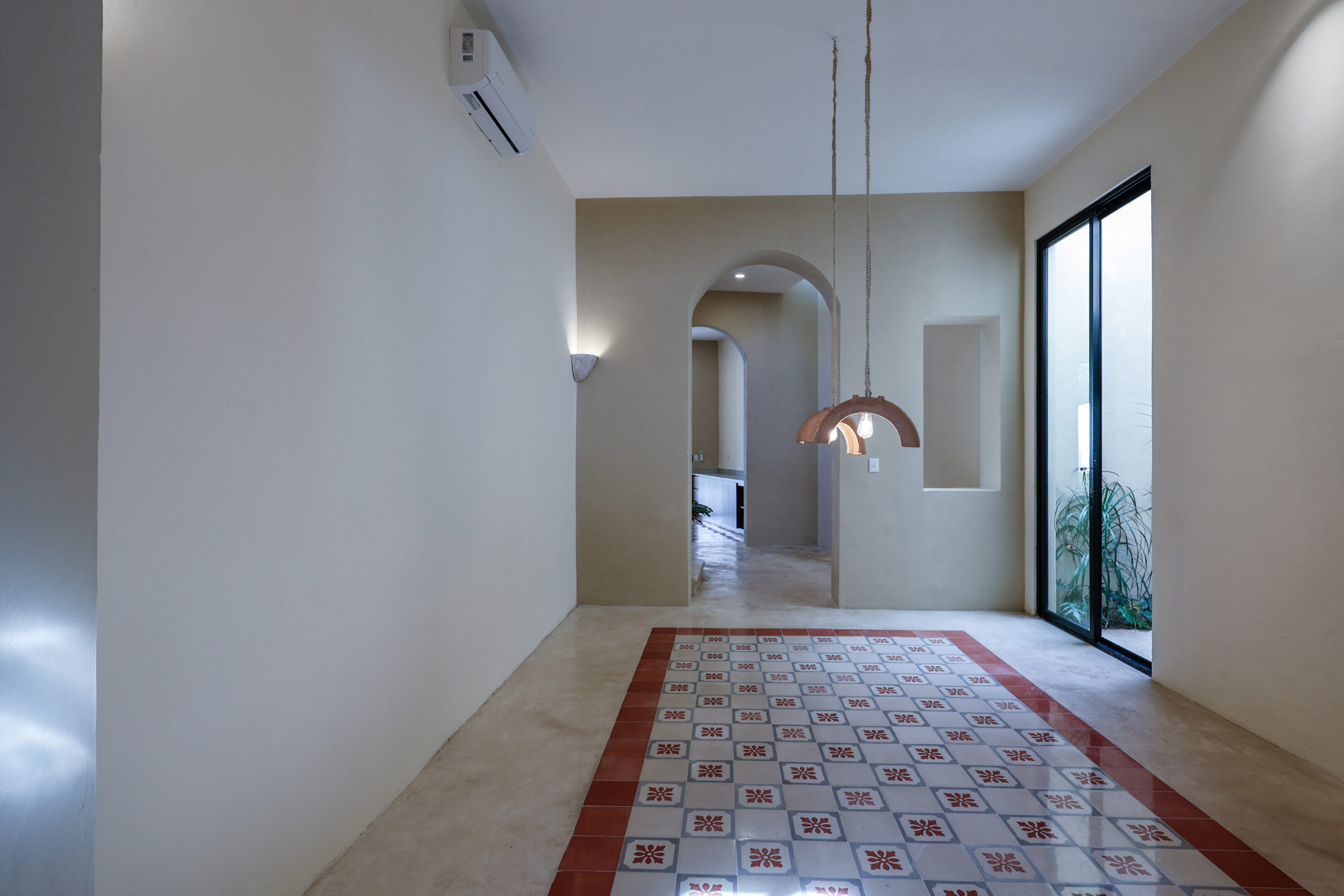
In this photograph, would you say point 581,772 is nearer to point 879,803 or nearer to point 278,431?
point 879,803

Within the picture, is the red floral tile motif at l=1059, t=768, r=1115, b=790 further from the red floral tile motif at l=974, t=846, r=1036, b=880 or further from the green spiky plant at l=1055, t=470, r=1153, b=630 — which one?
the green spiky plant at l=1055, t=470, r=1153, b=630

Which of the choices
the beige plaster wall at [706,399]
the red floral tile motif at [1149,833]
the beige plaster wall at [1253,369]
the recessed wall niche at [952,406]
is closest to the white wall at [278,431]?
the red floral tile motif at [1149,833]

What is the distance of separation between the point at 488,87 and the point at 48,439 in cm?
245

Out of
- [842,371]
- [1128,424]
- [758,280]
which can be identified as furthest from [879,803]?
[758,280]

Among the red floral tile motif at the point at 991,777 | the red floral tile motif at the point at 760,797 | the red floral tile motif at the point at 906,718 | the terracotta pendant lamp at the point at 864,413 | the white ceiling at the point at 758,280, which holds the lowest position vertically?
the red floral tile motif at the point at 760,797

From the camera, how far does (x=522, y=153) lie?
378 centimetres

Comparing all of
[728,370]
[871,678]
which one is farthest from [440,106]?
[728,370]

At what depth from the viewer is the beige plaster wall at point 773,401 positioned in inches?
340

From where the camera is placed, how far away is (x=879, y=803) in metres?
2.46

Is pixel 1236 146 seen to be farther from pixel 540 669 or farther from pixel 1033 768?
pixel 540 669

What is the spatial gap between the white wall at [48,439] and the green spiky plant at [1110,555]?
4.53 m

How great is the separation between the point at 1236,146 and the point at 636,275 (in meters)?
3.75

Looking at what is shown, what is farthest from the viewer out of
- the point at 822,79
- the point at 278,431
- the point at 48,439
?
the point at 822,79

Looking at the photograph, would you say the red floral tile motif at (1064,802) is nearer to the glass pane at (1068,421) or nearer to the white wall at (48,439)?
the glass pane at (1068,421)
